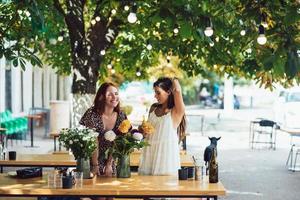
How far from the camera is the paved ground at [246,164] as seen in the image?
26.6 ft

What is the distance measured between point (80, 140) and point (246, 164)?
25.0 ft

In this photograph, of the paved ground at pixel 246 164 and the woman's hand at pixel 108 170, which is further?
the paved ground at pixel 246 164

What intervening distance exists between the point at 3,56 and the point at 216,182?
8.10 feet

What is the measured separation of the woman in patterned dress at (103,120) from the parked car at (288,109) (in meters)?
12.2

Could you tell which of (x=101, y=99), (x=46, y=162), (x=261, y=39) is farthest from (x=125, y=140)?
(x=46, y=162)

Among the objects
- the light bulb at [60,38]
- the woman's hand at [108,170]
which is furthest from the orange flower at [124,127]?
the light bulb at [60,38]

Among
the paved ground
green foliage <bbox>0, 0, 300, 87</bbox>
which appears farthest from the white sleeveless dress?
the paved ground

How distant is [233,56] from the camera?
7.96m

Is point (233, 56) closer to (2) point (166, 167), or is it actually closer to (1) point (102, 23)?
(1) point (102, 23)

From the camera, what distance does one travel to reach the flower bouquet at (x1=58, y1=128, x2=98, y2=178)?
404 cm

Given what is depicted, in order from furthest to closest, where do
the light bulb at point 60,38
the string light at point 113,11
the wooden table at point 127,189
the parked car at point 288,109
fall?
the parked car at point 288,109 < the light bulb at point 60,38 < the string light at point 113,11 < the wooden table at point 127,189

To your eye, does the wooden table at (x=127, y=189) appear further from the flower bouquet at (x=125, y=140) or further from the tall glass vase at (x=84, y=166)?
the flower bouquet at (x=125, y=140)

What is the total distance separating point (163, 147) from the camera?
14.5ft

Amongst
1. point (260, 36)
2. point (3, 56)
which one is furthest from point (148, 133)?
point (3, 56)
